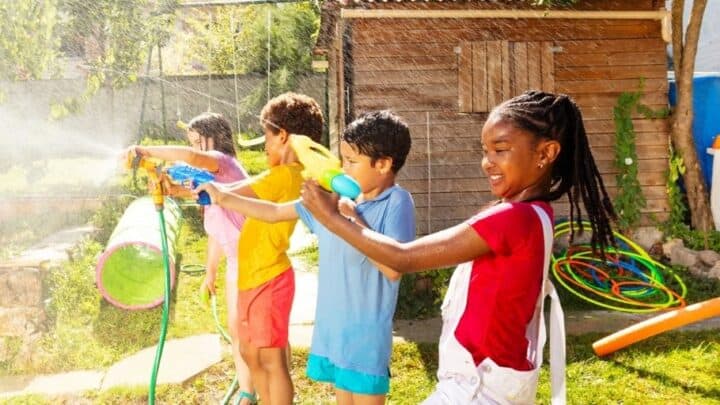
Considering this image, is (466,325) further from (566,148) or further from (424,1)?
(424,1)

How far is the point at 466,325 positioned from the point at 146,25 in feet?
36.0

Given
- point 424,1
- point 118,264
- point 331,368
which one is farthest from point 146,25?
point 331,368

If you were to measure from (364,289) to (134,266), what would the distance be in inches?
177

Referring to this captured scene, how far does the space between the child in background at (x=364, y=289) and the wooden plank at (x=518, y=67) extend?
578 cm

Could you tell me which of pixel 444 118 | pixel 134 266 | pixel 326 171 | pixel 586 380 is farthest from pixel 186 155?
pixel 444 118

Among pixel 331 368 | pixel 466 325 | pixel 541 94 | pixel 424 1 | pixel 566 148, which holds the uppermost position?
pixel 424 1

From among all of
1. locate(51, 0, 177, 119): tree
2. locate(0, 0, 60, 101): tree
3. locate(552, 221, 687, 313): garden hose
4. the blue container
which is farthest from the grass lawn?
locate(51, 0, 177, 119): tree

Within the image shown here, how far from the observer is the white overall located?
6.32 ft

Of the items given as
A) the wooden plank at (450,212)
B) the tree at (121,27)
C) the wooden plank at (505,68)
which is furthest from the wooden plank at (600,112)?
the tree at (121,27)

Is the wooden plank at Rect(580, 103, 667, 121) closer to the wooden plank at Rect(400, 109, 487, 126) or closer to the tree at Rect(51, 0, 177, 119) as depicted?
the wooden plank at Rect(400, 109, 487, 126)

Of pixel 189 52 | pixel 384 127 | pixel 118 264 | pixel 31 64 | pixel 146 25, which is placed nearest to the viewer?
pixel 384 127

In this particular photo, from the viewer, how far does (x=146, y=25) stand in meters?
11.9

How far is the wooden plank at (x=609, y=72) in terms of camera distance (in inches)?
330

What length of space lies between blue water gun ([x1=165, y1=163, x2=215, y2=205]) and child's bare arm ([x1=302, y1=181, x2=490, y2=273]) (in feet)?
3.56
